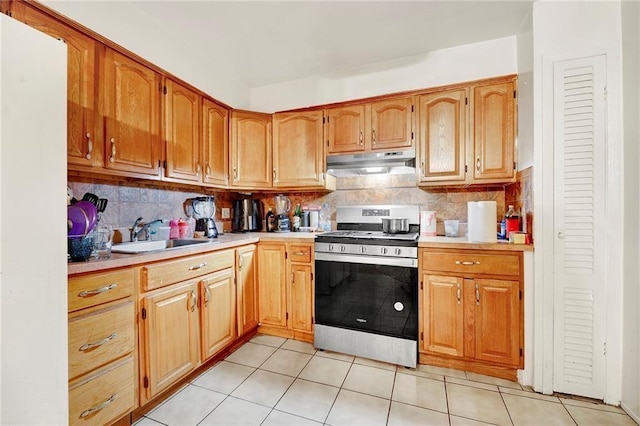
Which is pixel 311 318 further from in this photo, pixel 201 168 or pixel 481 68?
pixel 481 68

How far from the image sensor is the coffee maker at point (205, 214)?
2441mm

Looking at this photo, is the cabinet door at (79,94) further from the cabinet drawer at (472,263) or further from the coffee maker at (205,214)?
the cabinet drawer at (472,263)

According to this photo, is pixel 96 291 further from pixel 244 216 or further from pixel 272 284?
pixel 244 216

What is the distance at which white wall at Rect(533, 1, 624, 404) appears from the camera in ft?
5.24

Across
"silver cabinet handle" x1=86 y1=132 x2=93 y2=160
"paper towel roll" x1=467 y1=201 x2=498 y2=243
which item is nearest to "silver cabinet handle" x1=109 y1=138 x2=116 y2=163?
"silver cabinet handle" x1=86 y1=132 x2=93 y2=160

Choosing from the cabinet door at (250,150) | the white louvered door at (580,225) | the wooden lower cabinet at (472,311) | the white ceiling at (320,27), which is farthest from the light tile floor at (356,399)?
the white ceiling at (320,27)

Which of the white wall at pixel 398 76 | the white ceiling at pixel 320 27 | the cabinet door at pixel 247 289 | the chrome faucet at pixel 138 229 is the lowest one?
the cabinet door at pixel 247 289

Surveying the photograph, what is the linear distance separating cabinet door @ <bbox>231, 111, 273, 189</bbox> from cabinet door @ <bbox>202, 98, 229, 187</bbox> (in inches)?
2.6

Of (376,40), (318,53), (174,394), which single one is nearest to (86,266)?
(174,394)

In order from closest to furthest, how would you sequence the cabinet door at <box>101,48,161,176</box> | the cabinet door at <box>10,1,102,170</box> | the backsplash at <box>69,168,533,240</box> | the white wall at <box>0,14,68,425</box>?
the white wall at <box>0,14,68,425</box> → the cabinet door at <box>10,1,102,170</box> → the cabinet door at <box>101,48,161,176</box> → the backsplash at <box>69,168,533,240</box>

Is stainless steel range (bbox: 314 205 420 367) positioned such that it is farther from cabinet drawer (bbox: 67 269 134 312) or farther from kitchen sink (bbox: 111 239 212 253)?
cabinet drawer (bbox: 67 269 134 312)

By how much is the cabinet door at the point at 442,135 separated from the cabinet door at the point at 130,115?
200 cm

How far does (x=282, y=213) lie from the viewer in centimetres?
297

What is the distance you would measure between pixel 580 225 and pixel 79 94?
2.93 m
